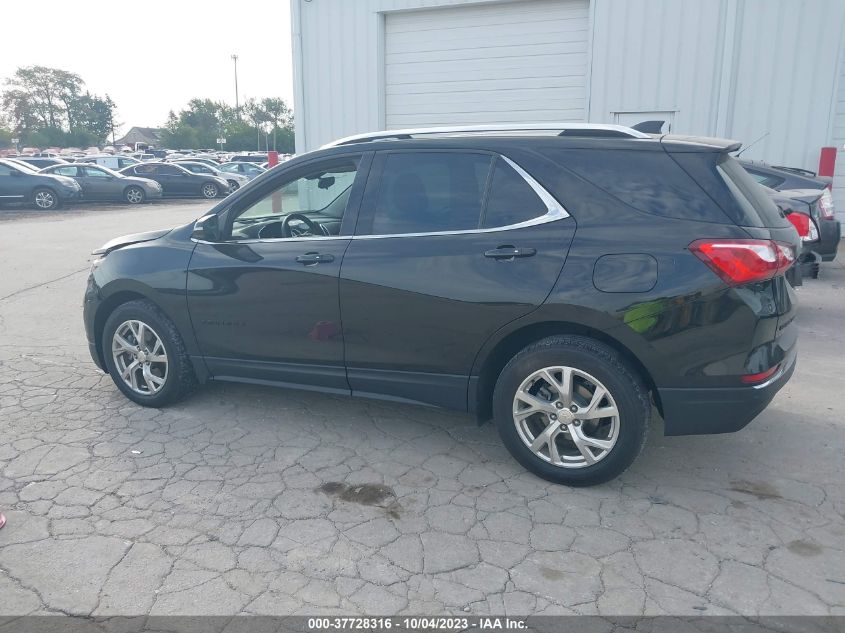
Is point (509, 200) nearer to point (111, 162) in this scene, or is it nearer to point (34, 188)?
point (34, 188)

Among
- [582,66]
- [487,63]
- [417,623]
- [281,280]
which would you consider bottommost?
[417,623]

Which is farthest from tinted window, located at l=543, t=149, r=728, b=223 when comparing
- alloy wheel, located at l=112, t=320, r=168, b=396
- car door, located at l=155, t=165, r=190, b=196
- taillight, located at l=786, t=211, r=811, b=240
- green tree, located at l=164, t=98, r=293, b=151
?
green tree, located at l=164, t=98, r=293, b=151

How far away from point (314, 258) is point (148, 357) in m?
1.50

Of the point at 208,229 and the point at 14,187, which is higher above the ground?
the point at 208,229

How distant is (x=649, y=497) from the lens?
3.64 m

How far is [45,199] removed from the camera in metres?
21.7

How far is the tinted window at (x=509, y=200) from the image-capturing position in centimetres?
372

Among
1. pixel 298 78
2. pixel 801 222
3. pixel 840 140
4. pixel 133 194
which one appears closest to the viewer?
pixel 801 222

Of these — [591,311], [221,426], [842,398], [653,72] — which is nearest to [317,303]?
[221,426]

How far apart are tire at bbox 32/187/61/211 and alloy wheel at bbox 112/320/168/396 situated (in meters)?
19.4

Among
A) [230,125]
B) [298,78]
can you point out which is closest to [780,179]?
[298,78]

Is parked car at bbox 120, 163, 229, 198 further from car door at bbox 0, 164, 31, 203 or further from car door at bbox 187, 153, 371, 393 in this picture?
car door at bbox 187, 153, 371, 393

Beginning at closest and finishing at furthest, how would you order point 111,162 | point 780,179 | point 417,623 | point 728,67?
point 417,623 → point 780,179 → point 728,67 → point 111,162

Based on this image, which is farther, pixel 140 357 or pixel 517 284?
pixel 140 357
